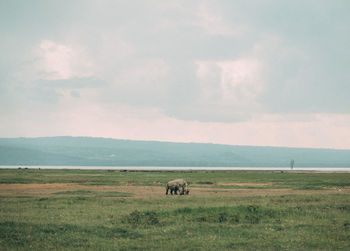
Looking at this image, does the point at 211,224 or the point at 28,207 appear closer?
the point at 211,224

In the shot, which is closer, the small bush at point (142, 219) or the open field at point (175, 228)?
the open field at point (175, 228)

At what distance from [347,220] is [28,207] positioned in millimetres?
25254

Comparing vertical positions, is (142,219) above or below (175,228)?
above

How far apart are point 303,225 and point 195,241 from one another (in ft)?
29.5

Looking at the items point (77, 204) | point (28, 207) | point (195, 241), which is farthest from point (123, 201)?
point (195, 241)

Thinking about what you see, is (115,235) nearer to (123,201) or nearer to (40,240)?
(40,240)

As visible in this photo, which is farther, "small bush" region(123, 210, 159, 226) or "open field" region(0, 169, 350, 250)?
"small bush" region(123, 210, 159, 226)

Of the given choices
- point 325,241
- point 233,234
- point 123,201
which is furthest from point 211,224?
point 123,201

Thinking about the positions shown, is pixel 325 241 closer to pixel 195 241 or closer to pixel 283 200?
pixel 195 241

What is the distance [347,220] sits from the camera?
2952 cm

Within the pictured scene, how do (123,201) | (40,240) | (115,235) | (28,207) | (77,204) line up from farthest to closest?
1. (123,201)
2. (77,204)
3. (28,207)
4. (115,235)
5. (40,240)

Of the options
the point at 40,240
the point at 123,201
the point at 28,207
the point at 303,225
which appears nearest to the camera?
the point at 40,240

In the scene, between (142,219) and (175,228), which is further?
(142,219)

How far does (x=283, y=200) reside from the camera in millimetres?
42750
